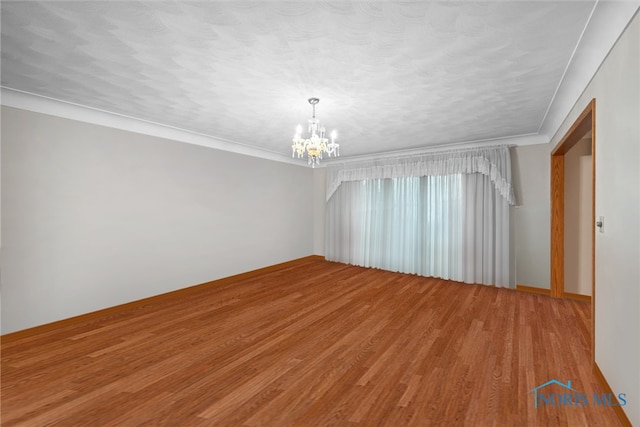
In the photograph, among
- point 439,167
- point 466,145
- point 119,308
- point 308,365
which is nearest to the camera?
point 308,365

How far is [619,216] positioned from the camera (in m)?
1.77

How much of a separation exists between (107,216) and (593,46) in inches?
201

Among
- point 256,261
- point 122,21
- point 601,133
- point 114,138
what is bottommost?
point 256,261

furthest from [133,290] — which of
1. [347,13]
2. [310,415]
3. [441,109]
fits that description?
[441,109]

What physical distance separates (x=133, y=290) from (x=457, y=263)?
205 inches

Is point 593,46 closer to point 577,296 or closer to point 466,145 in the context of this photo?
point 466,145

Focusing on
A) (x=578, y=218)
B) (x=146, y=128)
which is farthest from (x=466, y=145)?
(x=146, y=128)

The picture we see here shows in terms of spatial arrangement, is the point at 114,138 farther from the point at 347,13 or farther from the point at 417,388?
the point at 417,388

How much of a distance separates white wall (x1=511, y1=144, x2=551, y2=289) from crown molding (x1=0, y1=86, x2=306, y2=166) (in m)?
4.88

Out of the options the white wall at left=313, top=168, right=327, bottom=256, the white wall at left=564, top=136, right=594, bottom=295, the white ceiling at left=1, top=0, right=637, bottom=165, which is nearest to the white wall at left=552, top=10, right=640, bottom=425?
the white ceiling at left=1, top=0, right=637, bottom=165

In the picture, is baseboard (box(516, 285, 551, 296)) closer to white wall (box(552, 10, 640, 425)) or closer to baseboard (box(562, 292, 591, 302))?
baseboard (box(562, 292, 591, 302))

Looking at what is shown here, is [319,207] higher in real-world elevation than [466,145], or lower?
lower

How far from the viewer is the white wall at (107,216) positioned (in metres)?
2.89

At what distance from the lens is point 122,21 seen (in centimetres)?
179
